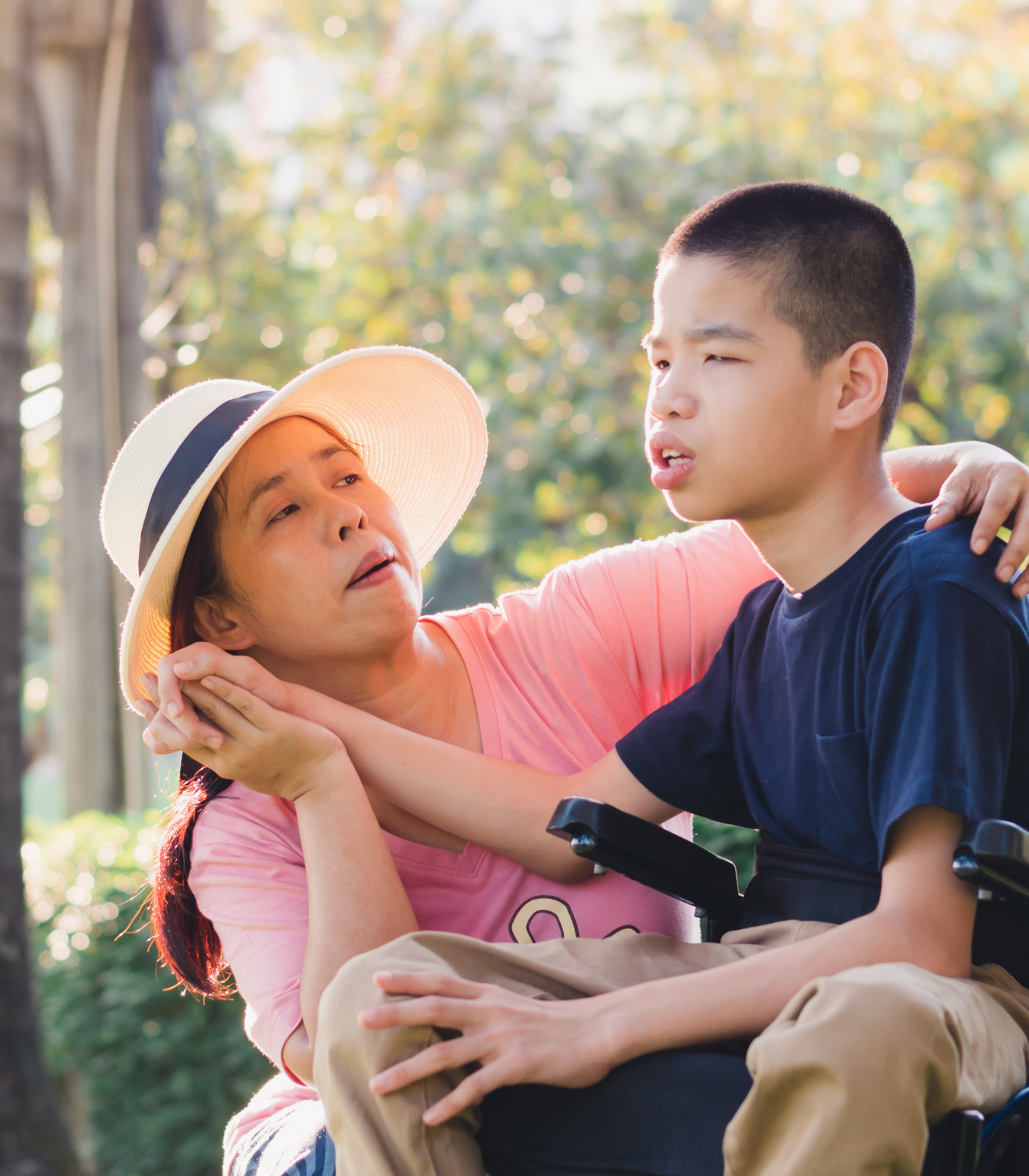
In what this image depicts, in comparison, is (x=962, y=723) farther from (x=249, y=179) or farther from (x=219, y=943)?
(x=249, y=179)

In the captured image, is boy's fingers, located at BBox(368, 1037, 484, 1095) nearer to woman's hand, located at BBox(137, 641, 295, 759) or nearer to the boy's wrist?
the boy's wrist

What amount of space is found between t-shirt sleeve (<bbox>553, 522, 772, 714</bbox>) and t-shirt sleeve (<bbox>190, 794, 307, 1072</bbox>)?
2.13 feet

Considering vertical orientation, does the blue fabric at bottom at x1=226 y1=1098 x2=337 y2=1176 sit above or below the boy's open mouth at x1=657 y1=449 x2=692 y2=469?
below

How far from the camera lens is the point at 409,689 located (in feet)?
7.51

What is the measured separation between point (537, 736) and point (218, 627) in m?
0.56

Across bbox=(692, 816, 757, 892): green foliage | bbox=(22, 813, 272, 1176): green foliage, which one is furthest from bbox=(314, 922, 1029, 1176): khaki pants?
bbox=(22, 813, 272, 1176): green foliage

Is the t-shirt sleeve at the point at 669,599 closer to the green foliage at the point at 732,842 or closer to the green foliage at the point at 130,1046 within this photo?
the green foliage at the point at 732,842

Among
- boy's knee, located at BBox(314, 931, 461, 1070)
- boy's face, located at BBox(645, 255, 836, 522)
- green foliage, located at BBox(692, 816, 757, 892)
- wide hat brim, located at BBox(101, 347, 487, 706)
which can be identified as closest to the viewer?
boy's knee, located at BBox(314, 931, 461, 1070)

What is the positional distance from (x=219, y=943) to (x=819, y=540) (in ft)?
3.86

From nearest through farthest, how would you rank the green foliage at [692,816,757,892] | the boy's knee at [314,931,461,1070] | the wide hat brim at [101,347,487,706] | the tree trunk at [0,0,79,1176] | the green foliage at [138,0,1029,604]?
the boy's knee at [314,931,461,1070]
the wide hat brim at [101,347,487,706]
the green foliage at [692,816,757,892]
the tree trunk at [0,0,79,1176]
the green foliage at [138,0,1029,604]

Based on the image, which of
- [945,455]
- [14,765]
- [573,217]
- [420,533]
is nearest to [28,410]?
[573,217]

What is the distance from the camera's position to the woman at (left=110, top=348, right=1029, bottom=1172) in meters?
1.98

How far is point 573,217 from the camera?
28.5 feet

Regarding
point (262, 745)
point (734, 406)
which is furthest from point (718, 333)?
point (262, 745)
